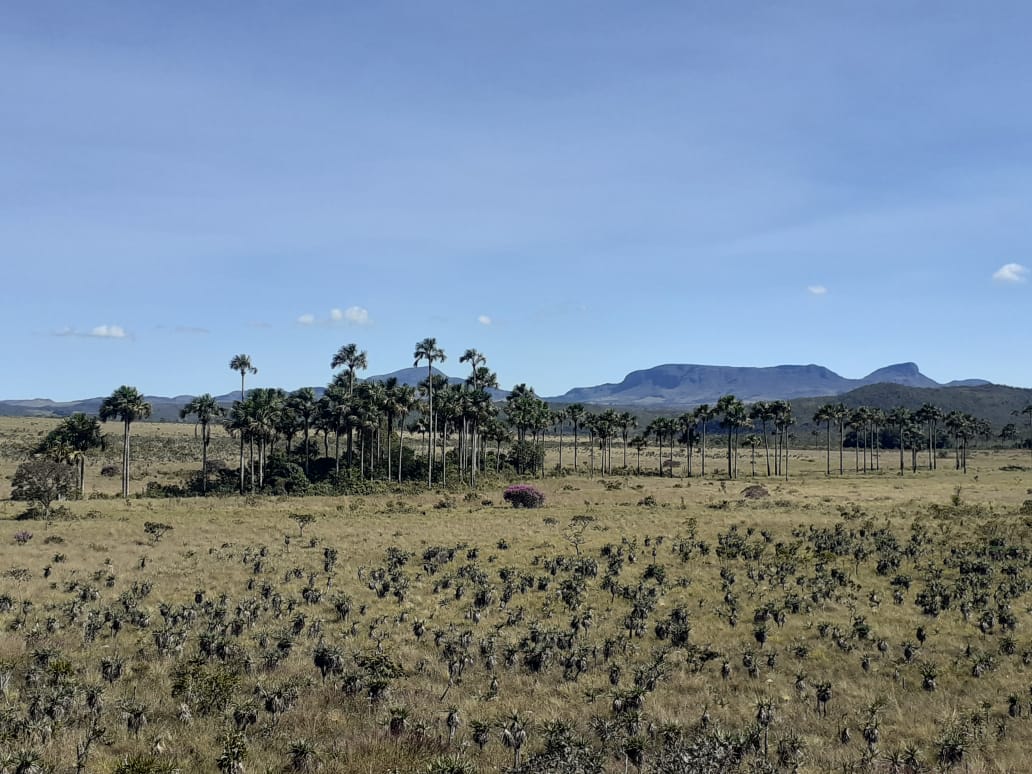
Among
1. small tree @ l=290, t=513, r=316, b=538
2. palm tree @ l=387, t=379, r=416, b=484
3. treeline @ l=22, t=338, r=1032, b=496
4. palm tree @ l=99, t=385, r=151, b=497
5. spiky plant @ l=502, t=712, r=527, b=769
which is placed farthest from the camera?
palm tree @ l=387, t=379, r=416, b=484

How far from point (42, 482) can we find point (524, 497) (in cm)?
4295

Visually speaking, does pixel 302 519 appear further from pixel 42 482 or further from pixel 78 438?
pixel 78 438

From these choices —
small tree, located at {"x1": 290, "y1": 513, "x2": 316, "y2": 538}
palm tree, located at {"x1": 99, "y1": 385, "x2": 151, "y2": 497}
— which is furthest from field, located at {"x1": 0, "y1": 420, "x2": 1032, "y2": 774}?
palm tree, located at {"x1": 99, "y1": 385, "x2": 151, "y2": 497}

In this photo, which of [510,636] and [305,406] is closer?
[510,636]

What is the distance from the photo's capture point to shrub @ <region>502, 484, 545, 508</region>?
74375 mm

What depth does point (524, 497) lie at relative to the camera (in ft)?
245

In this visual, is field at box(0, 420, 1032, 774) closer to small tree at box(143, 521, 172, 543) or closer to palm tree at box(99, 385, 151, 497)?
small tree at box(143, 521, 172, 543)

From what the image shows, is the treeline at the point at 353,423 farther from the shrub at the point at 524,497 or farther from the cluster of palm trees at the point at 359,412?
the shrub at the point at 524,497

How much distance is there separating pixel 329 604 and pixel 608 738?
61.1 ft

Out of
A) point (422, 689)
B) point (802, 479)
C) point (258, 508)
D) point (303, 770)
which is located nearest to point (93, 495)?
point (258, 508)

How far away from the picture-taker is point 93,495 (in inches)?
2943

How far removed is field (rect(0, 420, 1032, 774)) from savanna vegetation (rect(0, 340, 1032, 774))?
12 cm

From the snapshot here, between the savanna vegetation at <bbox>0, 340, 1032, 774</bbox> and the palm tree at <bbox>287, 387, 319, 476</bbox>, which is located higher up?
the palm tree at <bbox>287, 387, 319, 476</bbox>

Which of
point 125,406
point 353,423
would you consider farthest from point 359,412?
point 125,406
